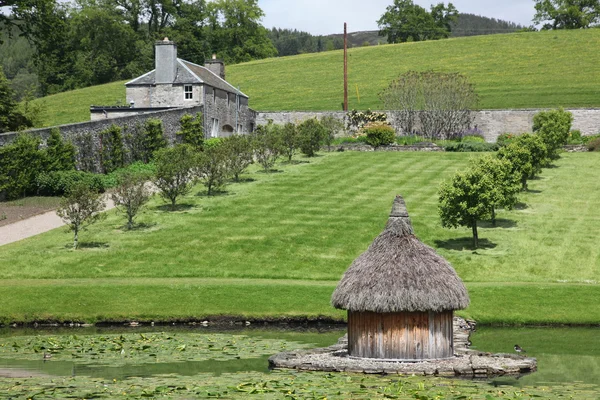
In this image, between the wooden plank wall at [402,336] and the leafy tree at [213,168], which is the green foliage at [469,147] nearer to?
the leafy tree at [213,168]

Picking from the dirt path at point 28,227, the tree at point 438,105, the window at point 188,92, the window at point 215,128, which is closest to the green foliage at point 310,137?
the window at point 215,128

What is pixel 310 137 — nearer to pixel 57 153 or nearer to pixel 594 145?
pixel 57 153

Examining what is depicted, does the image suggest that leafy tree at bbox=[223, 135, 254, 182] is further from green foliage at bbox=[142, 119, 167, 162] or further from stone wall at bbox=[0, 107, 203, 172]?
green foliage at bbox=[142, 119, 167, 162]

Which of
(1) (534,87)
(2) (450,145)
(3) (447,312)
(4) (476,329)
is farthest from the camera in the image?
(1) (534,87)

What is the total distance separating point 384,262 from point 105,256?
19.4 m

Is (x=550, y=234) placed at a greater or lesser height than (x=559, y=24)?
lesser

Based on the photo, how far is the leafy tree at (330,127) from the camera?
75875mm

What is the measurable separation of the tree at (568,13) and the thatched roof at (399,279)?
453 ft

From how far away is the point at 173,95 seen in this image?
78938 mm

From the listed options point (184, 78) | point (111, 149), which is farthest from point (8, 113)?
point (184, 78)

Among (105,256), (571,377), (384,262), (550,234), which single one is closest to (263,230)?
(105,256)

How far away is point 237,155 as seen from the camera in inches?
2292

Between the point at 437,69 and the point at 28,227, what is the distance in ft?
241

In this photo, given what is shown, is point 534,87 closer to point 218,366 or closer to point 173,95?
point 173,95
